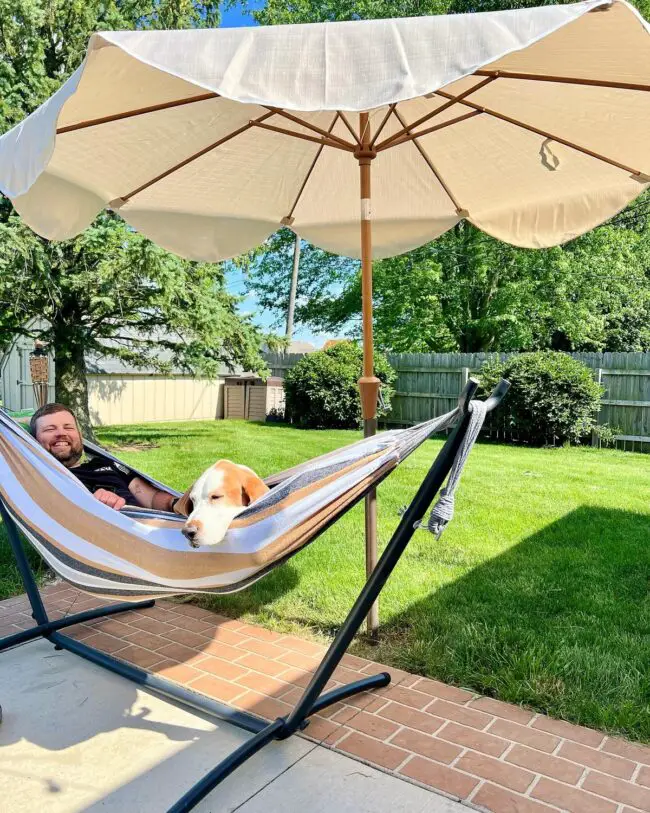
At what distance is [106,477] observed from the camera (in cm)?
312

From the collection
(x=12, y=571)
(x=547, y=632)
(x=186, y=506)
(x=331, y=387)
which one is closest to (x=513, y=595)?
(x=547, y=632)

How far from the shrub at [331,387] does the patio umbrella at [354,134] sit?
7.47 meters

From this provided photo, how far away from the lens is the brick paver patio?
2.01m

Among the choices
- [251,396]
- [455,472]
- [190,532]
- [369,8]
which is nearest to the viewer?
[455,472]

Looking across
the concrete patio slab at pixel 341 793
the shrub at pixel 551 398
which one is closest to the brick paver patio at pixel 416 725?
the concrete patio slab at pixel 341 793

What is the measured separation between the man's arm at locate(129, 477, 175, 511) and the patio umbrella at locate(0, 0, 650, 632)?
3.16 ft

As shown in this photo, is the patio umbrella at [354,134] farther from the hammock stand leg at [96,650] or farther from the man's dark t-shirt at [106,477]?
the man's dark t-shirt at [106,477]

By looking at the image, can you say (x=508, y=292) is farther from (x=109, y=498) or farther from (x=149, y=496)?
(x=109, y=498)

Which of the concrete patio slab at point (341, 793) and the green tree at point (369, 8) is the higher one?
the green tree at point (369, 8)

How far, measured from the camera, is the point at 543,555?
4.16 m

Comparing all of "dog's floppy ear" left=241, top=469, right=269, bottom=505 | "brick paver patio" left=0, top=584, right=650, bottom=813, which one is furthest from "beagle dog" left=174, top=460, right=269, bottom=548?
"brick paver patio" left=0, top=584, right=650, bottom=813

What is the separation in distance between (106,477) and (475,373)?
28.4ft

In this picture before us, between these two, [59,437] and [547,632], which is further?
[59,437]

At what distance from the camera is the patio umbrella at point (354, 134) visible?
1617 millimetres
